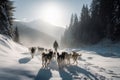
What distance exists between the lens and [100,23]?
2867 inches

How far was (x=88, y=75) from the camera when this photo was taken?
1669 cm

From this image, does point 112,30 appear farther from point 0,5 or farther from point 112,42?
point 0,5

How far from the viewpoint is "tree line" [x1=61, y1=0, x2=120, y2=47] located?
206ft

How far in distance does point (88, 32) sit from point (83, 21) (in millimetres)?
10483

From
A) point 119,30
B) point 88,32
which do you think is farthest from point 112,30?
point 88,32

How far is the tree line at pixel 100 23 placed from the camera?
2473 inches

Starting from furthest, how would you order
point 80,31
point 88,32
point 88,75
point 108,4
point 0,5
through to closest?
point 80,31 < point 88,32 < point 108,4 < point 0,5 < point 88,75

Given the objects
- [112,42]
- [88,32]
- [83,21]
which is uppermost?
[83,21]

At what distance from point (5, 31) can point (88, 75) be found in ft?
113

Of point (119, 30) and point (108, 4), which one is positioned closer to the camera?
point (119, 30)

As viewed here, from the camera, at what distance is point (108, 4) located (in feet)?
222

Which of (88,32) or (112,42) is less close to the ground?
(88,32)

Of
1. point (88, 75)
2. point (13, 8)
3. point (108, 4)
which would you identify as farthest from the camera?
point (108, 4)

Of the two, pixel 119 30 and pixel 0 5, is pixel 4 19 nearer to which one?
pixel 0 5
